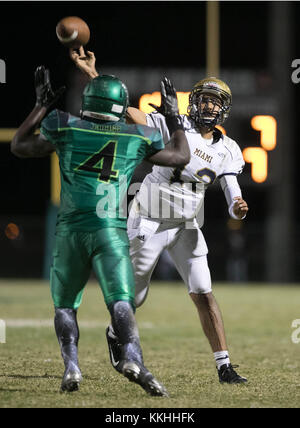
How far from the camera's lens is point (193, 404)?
4141 mm

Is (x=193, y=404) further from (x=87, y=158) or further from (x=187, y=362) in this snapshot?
(x=187, y=362)

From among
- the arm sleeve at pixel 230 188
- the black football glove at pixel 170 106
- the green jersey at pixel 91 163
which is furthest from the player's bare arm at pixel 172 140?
the arm sleeve at pixel 230 188

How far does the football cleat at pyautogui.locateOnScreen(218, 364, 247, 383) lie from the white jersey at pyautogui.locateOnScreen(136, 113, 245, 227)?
3.18 feet

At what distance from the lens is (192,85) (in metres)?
15.5

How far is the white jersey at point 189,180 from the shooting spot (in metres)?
5.29

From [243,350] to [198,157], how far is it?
7.90 ft

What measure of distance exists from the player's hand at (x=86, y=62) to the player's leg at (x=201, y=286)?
46.3 inches

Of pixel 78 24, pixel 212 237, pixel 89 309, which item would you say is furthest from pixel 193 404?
Answer: pixel 212 237

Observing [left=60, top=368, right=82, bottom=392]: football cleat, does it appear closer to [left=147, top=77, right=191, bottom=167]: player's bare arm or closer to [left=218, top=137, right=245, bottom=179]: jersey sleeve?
[left=147, top=77, right=191, bottom=167]: player's bare arm

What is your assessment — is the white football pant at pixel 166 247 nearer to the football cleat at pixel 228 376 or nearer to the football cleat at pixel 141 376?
the football cleat at pixel 228 376

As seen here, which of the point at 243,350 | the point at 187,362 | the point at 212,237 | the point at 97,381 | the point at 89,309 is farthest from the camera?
the point at 212,237

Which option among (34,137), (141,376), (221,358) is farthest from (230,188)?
(141,376)

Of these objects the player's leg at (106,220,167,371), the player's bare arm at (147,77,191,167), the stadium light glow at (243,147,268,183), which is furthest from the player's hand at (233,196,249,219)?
the stadium light glow at (243,147,268,183)

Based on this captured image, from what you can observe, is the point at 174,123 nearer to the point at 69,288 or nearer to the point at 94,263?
the point at 94,263
